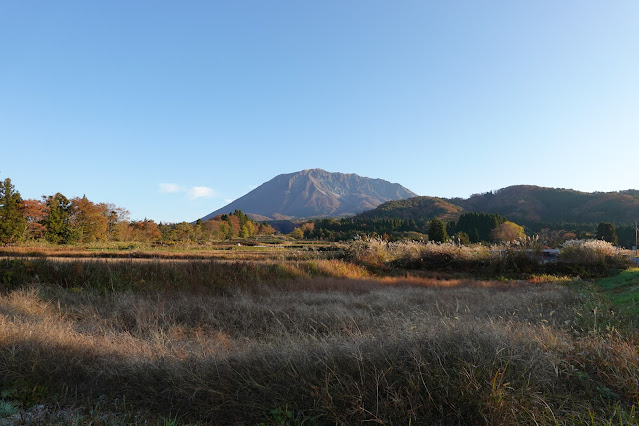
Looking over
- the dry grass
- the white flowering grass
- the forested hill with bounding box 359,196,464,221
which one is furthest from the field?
the forested hill with bounding box 359,196,464,221

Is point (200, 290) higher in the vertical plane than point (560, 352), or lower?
lower

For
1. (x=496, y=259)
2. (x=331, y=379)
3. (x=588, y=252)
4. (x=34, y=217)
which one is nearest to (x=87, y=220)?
(x=34, y=217)

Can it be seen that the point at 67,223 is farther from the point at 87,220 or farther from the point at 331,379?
the point at 331,379

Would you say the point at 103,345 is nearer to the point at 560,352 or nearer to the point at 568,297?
the point at 560,352

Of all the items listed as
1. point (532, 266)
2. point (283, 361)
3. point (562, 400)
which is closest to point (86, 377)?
point (283, 361)

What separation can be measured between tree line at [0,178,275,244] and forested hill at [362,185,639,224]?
8313cm

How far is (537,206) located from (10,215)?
456ft

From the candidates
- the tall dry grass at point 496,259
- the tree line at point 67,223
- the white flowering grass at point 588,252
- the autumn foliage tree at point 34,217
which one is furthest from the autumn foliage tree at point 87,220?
the white flowering grass at point 588,252

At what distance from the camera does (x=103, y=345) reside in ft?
13.1

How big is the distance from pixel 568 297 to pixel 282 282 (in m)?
8.28

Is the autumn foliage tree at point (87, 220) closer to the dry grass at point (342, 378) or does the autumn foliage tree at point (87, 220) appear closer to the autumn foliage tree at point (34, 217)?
the autumn foliage tree at point (34, 217)

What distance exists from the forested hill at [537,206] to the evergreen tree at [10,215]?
96102 mm

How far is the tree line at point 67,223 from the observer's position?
30.8 metres

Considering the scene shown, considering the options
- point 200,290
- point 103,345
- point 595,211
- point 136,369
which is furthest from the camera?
point 595,211
